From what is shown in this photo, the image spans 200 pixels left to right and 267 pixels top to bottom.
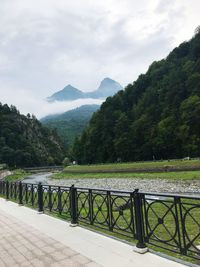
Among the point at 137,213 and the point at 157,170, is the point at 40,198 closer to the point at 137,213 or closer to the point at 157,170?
the point at 137,213

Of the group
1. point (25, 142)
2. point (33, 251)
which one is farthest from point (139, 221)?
point (25, 142)

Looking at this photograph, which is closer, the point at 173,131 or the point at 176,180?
the point at 176,180

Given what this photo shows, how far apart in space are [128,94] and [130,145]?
73.3ft

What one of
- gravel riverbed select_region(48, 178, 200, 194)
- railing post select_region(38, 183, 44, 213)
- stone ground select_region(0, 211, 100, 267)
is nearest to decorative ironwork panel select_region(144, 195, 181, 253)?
stone ground select_region(0, 211, 100, 267)

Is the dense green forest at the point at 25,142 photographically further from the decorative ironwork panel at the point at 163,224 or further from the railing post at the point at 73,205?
the decorative ironwork panel at the point at 163,224

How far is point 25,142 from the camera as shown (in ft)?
361

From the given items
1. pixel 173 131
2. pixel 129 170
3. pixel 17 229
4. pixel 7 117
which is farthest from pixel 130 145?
pixel 7 117

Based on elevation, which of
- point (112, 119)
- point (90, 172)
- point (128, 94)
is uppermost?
point (128, 94)

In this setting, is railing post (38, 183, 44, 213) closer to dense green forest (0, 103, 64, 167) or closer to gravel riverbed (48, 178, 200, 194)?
gravel riverbed (48, 178, 200, 194)

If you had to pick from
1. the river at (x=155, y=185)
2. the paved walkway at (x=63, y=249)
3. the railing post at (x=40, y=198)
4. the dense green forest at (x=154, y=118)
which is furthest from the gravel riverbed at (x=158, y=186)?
the dense green forest at (x=154, y=118)

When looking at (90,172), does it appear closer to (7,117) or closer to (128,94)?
(128,94)

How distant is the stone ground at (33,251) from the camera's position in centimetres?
465

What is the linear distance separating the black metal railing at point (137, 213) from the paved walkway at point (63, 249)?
29 cm

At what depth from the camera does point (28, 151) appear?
347 feet
